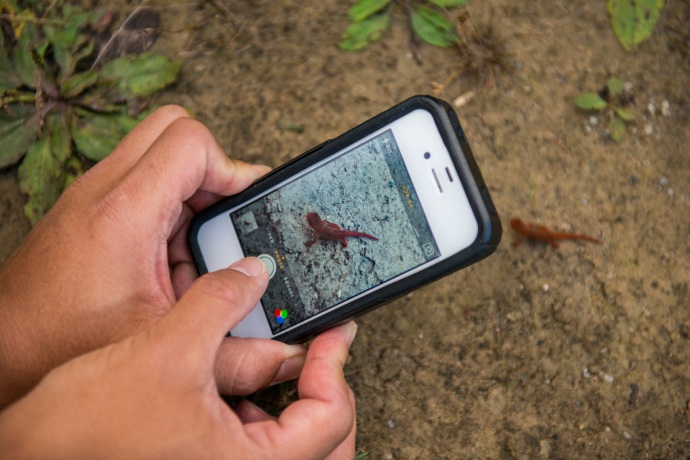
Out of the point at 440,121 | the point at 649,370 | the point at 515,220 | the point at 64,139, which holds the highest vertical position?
the point at 440,121

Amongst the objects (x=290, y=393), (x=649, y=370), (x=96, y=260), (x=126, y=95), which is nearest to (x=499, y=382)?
(x=649, y=370)

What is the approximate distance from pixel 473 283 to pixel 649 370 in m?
0.80

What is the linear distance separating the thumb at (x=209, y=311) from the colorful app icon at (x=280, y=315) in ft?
1.49

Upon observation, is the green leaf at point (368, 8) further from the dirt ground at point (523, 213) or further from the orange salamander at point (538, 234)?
the orange salamander at point (538, 234)

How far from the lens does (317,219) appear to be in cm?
206

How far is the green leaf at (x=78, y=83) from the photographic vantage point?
275 centimetres

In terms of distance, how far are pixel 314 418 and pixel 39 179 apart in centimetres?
184

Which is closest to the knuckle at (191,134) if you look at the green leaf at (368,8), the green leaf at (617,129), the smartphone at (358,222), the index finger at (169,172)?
the index finger at (169,172)

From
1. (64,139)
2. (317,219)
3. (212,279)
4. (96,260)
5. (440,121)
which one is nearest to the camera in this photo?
(212,279)

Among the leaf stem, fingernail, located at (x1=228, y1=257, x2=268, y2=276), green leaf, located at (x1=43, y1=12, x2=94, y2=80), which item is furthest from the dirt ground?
fingernail, located at (x1=228, y1=257, x2=268, y2=276)

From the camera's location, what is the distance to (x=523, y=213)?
257cm

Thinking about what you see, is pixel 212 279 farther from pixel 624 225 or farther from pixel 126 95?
pixel 624 225

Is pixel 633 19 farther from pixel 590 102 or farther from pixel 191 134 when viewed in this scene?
pixel 191 134

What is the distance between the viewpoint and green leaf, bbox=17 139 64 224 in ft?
8.80
